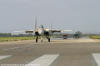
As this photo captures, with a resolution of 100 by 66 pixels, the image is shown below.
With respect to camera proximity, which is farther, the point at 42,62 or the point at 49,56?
the point at 49,56

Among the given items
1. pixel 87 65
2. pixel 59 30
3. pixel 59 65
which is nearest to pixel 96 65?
pixel 87 65

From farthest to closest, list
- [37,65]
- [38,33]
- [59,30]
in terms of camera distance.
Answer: [59,30] < [38,33] < [37,65]

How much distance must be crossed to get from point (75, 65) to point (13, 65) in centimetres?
226

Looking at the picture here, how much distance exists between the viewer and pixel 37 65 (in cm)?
768

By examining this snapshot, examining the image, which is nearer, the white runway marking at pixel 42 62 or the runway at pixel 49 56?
the white runway marking at pixel 42 62

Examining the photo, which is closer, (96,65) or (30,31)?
(96,65)

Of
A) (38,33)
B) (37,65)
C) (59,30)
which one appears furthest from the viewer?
(59,30)

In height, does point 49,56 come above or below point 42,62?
below

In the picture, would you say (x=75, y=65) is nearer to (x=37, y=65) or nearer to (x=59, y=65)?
(x=59, y=65)

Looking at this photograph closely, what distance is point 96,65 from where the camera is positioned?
7.76 meters

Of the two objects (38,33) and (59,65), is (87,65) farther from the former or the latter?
(38,33)

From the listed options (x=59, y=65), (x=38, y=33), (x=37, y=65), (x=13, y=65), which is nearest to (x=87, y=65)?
(x=59, y=65)

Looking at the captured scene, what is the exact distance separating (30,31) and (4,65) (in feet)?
134

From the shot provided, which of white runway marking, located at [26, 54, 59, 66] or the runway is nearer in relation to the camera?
white runway marking, located at [26, 54, 59, 66]
